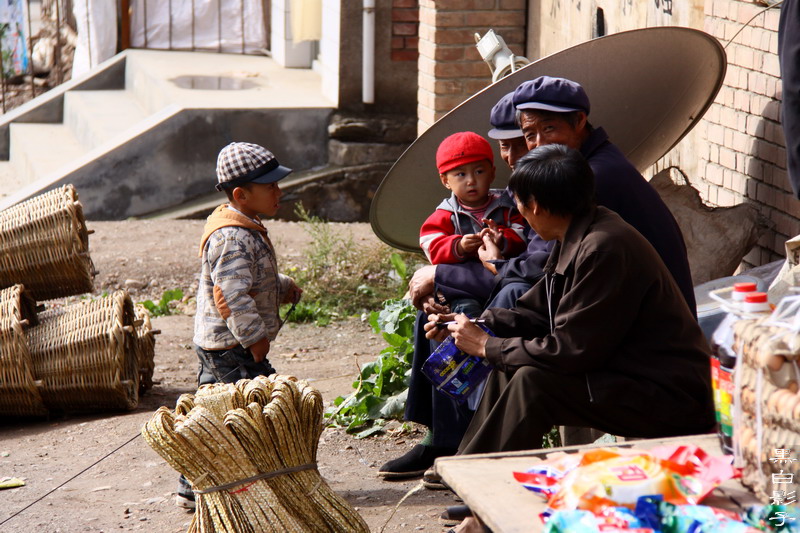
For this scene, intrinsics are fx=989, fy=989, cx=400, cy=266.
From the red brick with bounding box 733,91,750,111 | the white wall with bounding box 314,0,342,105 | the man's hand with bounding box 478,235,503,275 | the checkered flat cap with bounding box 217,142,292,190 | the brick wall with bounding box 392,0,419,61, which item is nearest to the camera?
the man's hand with bounding box 478,235,503,275

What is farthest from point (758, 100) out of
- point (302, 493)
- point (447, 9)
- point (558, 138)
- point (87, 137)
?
point (87, 137)

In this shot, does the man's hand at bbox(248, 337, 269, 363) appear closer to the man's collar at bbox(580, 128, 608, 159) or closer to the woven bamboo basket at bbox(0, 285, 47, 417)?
the man's collar at bbox(580, 128, 608, 159)

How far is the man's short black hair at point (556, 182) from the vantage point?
9.62 ft

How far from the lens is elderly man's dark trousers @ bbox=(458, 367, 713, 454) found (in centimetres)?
289

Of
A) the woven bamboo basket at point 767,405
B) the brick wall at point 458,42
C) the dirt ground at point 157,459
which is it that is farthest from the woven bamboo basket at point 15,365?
the woven bamboo basket at point 767,405

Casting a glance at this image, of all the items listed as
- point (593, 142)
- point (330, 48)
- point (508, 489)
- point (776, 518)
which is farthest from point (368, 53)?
point (776, 518)

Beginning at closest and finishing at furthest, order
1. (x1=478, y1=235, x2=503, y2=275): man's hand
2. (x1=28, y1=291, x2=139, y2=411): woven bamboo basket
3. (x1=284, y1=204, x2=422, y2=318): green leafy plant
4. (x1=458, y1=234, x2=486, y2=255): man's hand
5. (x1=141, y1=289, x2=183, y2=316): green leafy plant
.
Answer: (x1=478, y1=235, x2=503, y2=275): man's hand < (x1=458, y1=234, x2=486, y2=255): man's hand < (x1=28, y1=291, x2=139, y2=411): woven bamboo basket < (x1=284, y1=204, x2=422, y2=318): green leafy plant < (x1=141, y1=289, x2=183, y2=316): green leafy plant

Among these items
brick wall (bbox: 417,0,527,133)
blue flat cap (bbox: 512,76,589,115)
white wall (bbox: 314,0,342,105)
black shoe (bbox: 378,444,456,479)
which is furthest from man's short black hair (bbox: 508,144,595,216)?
white wall (bbox: 314,0,342,105)

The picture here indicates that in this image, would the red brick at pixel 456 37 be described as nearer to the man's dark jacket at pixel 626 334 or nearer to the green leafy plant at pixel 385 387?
the green leafy plant at pixel 385 387

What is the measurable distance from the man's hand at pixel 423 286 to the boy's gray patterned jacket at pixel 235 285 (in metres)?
0.60

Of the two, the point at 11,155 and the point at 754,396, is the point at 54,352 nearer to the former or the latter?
the point at 754,396

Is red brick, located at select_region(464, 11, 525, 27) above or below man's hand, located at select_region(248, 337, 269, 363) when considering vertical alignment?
above

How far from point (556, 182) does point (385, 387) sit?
7.13 ft

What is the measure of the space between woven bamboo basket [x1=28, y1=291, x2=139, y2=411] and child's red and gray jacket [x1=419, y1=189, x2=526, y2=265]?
2.02 m
